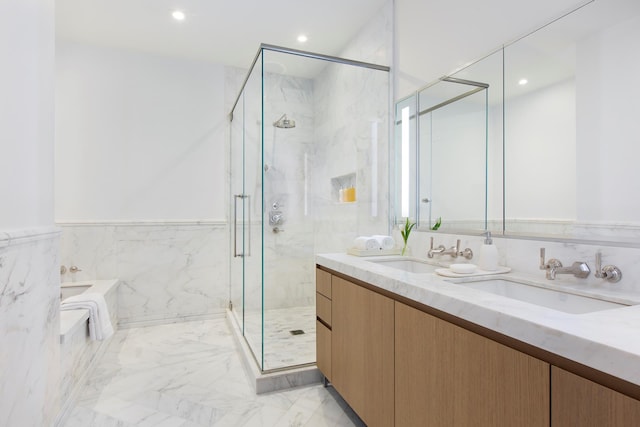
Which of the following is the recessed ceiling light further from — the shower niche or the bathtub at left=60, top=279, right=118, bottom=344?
the bathtub at left=60, top=279, right=118, bottom=344

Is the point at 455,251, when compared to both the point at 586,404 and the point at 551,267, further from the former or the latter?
the point at 586,404

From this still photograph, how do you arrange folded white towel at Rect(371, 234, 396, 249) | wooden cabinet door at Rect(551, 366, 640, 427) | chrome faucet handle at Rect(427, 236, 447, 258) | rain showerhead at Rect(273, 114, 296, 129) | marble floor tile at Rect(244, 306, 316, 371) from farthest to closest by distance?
rain showerhead at Rect(273, 114, 296, 129)
marble floor tile at Rect(244, 306, 316, 371)
folded white towel at Rect(371, 234, 396, 249)
chrome faucet handle at Rect(427, 236, 447, 258)
wooden cabinet door at Rect(551, 366, 640, 427)

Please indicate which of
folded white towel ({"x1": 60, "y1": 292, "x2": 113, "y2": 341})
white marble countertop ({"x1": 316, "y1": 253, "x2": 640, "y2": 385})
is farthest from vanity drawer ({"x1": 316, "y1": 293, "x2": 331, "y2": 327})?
folded white towel ({"x1": 60, "y1": 292, "x2": 113, "y2": 341})

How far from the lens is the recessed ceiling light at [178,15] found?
2584 millimetres

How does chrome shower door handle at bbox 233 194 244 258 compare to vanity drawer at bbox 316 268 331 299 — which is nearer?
vanity drawer at bbox 316 268 331 299

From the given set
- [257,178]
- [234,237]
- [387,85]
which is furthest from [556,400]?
[234,237]

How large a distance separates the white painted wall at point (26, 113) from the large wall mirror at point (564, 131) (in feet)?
6.34

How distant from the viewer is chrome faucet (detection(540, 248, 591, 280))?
1.16 metres

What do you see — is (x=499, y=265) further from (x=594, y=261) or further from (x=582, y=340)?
(x=582, y=340)

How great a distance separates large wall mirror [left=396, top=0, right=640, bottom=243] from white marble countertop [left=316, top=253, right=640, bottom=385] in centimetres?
29

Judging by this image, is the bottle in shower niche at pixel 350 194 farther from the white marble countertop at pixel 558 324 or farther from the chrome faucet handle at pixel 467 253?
the white marble countertop at pixel 558 324

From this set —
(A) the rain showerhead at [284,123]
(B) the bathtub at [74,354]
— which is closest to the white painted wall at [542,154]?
(A) the rain showerhead at [284,123]

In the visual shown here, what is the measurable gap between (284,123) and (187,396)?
197 cm

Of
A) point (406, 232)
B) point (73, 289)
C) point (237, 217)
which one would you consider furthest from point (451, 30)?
point (73, 289)
